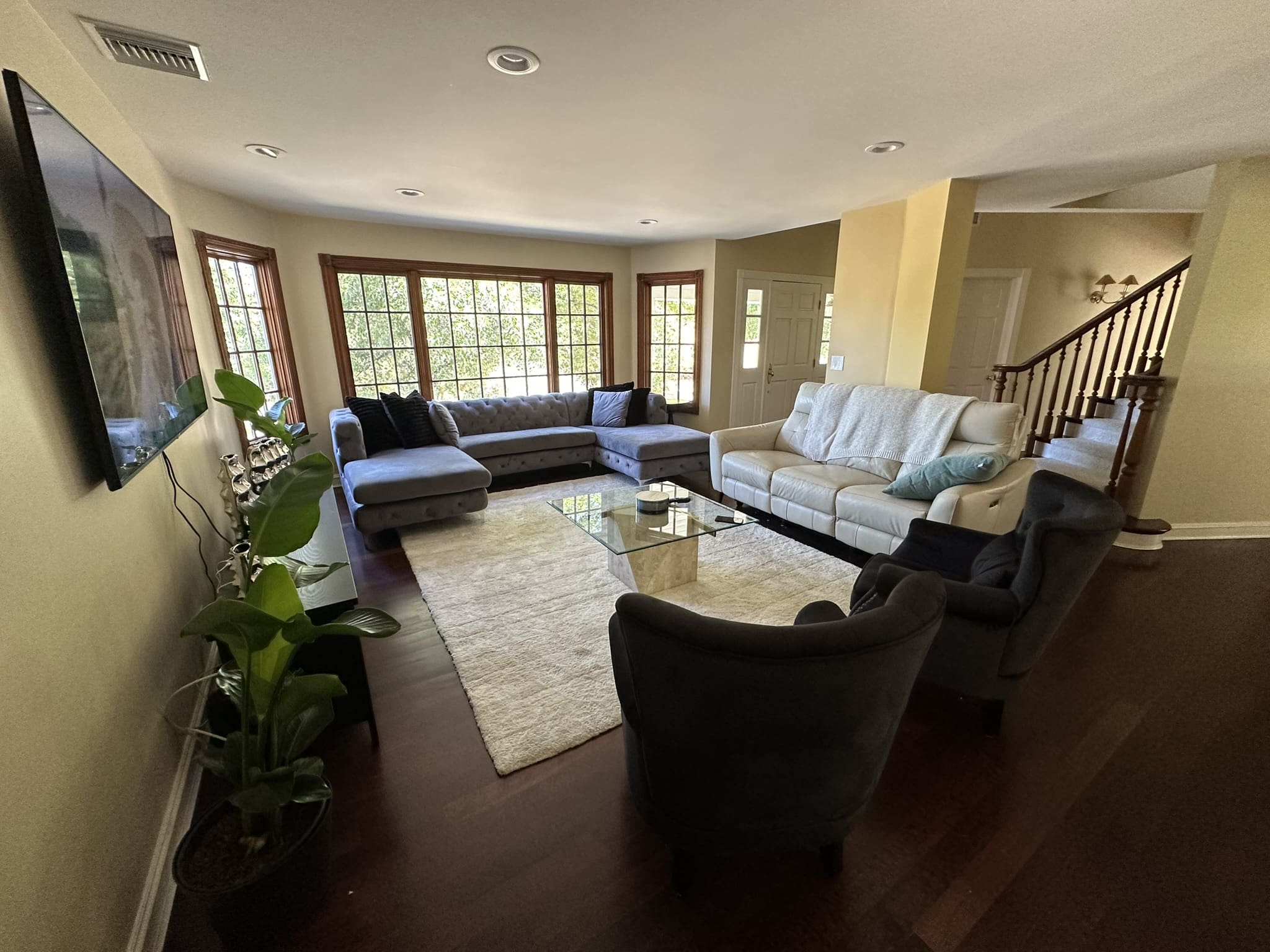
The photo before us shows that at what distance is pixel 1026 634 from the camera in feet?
5.32

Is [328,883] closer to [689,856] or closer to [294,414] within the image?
[689,856]

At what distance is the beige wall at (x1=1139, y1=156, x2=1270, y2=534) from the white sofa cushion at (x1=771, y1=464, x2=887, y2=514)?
194 cm

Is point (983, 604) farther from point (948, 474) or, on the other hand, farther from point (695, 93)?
point (695, 93)

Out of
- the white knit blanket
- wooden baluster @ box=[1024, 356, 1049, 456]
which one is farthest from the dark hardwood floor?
wooden baluster @ box=[1024, 356, 1049, 456]

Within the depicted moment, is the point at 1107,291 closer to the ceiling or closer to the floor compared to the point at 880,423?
closer to the ceiling

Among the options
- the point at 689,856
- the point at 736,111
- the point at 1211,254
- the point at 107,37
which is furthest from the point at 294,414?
the point at 1211,254

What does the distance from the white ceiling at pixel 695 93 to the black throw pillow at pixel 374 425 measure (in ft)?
5.11

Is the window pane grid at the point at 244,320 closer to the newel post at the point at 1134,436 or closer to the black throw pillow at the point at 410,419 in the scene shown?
the black throw pillow at the point at 410,419

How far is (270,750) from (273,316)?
397 centimetres

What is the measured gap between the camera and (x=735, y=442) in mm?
4047

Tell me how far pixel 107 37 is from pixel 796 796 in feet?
9.77

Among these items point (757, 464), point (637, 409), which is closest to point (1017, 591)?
point (757, 464)

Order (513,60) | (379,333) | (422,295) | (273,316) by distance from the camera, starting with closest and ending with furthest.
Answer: (513,60)
(273,316)
(379,333)
(422,295)

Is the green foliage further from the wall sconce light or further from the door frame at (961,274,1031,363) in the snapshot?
the wall sconce light
